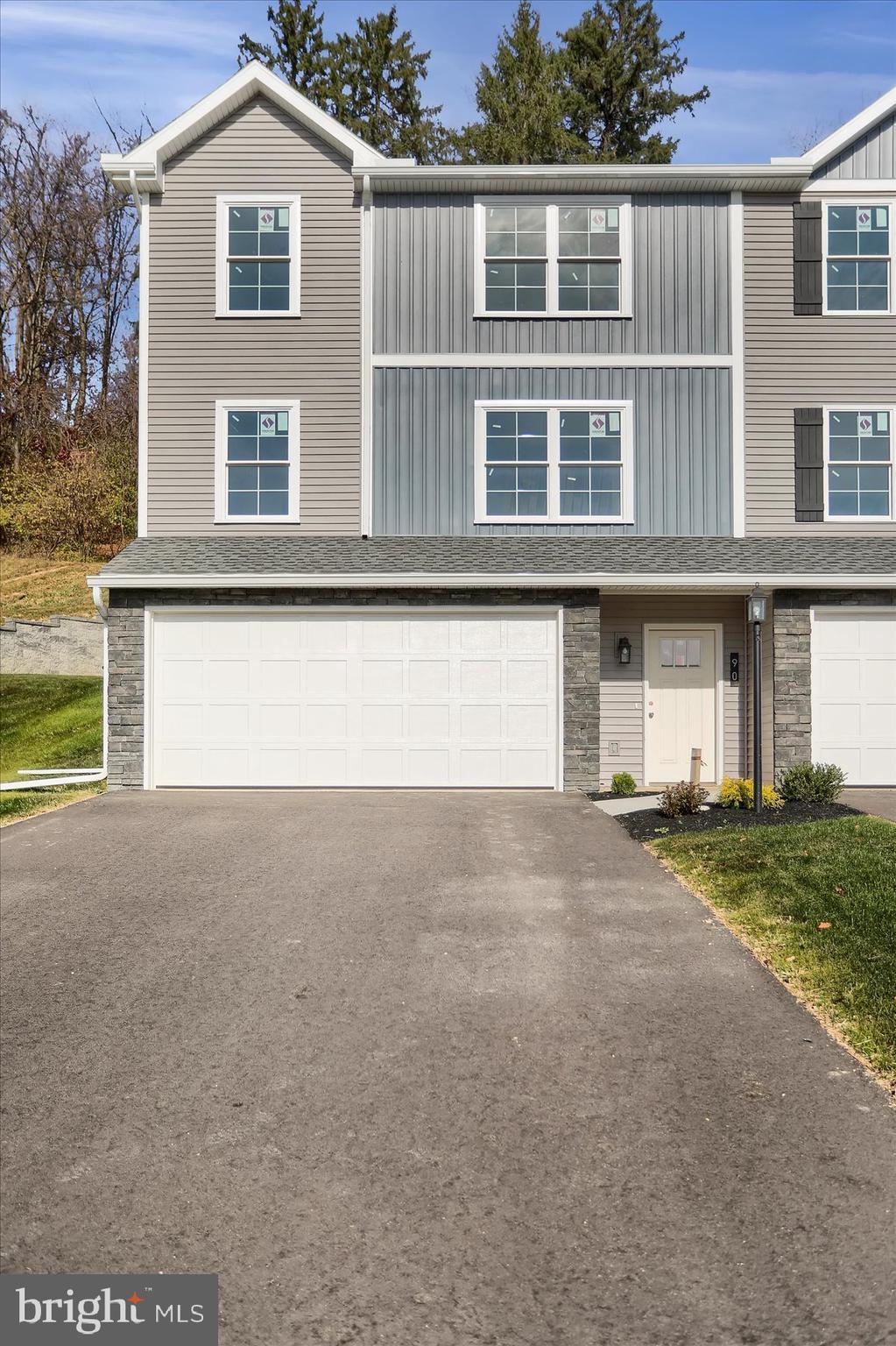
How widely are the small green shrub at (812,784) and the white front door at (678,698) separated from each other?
2.52 metres

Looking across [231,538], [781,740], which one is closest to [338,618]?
[231,538]

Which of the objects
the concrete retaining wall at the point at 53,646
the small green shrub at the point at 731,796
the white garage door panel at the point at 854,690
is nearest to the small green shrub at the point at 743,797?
the small green shrub at the point at 731,796

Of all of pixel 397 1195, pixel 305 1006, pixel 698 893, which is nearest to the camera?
pixel 397 1195

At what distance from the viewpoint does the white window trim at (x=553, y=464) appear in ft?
49.2

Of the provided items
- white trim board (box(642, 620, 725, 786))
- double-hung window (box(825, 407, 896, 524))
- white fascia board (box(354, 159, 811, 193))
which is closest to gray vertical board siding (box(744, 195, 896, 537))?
double-hung window (box(825, 407, 896, 524))

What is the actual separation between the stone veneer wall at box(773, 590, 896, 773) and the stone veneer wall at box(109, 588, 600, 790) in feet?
8.02

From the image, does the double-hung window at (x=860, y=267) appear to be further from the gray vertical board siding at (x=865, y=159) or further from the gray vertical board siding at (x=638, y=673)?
the gray vertical board siding at (x=638, y=673)

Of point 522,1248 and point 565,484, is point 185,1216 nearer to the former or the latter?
point 522,1248

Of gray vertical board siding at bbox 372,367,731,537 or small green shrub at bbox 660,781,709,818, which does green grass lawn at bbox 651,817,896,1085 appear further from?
gray vertical board siding at bbox 372,367,731,537

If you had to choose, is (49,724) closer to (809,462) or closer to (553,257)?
(553,257)

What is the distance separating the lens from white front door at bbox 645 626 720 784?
15148mm

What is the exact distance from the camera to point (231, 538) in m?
14.9

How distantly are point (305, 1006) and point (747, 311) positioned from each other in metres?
12.9

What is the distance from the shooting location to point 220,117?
15117 mm
